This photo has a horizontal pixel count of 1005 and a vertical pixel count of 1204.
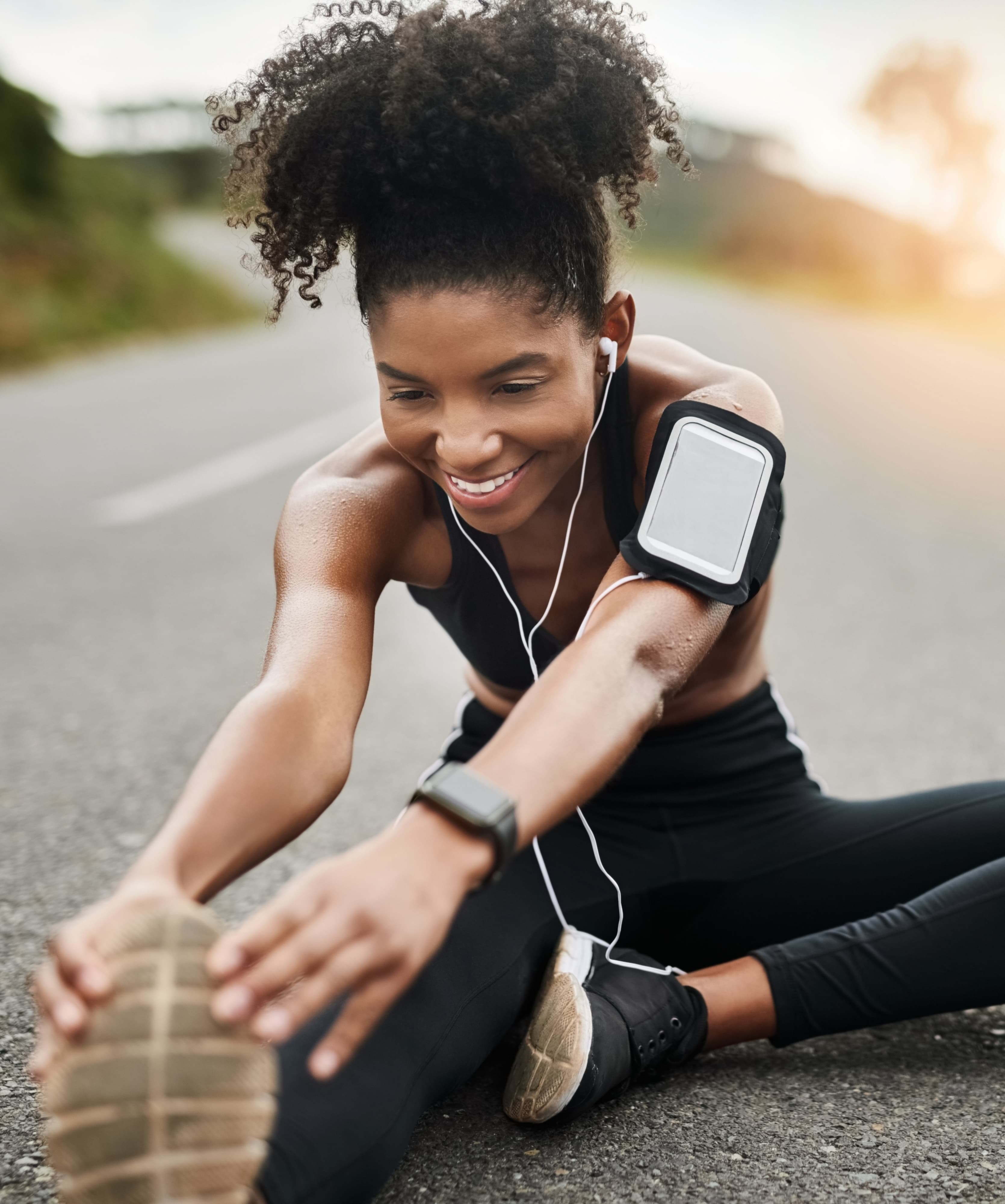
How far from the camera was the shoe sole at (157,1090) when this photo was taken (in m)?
1.37

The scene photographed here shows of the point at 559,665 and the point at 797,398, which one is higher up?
the point at 559,665

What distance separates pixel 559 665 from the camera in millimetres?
1815

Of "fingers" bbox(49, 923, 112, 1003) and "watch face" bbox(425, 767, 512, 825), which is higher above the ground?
"watch face" bbox(425, 767, 512, 825)

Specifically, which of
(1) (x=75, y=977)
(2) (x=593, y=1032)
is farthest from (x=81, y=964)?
(2) (x=593, y=1032)

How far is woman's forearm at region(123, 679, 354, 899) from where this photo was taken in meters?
1.68

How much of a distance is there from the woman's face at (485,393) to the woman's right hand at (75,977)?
855mm

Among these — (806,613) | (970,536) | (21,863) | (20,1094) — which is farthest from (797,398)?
(20,1094)

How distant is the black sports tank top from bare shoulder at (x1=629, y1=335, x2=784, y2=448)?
31 millimetres

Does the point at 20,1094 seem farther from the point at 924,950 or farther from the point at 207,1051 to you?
the point at 924,950

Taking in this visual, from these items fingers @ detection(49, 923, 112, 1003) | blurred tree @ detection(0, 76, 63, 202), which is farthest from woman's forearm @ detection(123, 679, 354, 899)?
blurred tree @ detection(0, 76, 63, 202)

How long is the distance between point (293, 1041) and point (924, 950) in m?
1.09

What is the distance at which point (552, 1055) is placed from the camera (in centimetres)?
195

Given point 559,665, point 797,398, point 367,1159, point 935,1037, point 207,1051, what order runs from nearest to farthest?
point 207,1051, point 367,1159, point 559,665, point 935,1037, point 797,398

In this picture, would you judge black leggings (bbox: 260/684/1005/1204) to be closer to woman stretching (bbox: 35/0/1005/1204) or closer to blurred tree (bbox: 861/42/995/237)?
woman stretching (bbox: 35/0/1005/1204)
